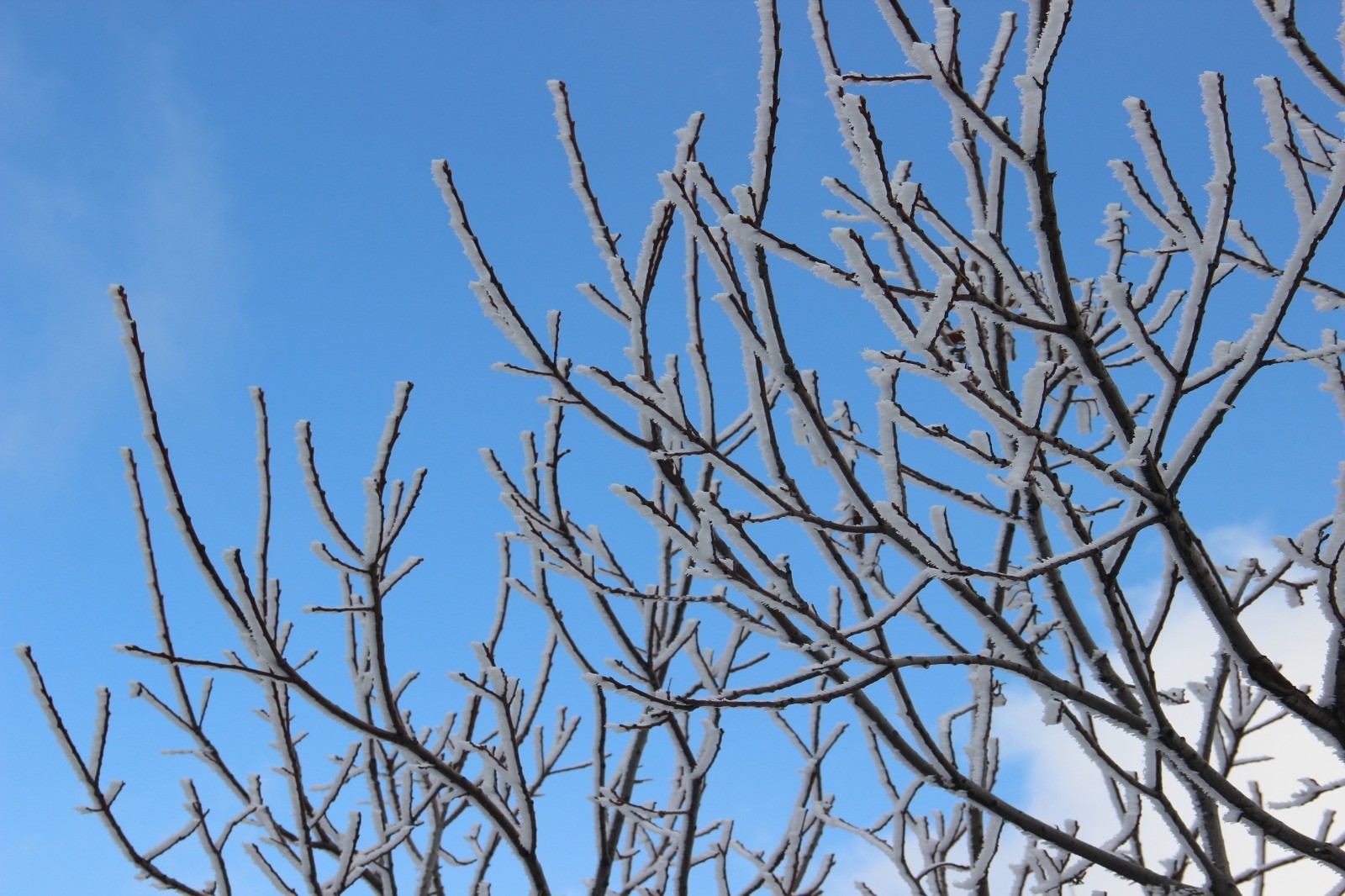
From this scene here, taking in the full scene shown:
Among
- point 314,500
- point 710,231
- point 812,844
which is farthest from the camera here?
point 812,844

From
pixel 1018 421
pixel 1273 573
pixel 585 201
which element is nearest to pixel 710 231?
pixel 585 201

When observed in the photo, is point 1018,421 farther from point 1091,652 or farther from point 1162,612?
point 1162,612

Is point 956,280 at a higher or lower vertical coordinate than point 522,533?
lower

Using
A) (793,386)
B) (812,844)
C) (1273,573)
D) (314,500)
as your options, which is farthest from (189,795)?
(1273,573)

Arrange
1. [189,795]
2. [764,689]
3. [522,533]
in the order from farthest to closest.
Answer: [189,795] → [522,533] → [764,689]

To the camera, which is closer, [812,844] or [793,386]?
[793,386]

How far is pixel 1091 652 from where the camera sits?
2131 mm

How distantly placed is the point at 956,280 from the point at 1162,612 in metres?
1.31

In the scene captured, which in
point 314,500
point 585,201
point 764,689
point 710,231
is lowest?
point 764,689

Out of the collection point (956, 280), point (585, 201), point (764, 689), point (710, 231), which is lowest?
point (764, 689)

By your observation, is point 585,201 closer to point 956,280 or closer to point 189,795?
point 956,280

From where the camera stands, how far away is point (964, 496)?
6.62 ft

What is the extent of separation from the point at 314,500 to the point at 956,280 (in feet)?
4.45

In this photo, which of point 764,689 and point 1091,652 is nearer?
point 764,689
